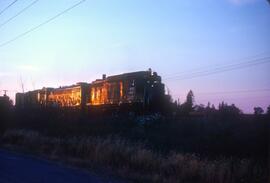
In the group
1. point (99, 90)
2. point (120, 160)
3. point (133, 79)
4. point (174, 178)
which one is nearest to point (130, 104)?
point (133, 79)

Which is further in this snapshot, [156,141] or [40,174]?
[156,141]

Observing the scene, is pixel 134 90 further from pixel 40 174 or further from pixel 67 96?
pixel 40 174

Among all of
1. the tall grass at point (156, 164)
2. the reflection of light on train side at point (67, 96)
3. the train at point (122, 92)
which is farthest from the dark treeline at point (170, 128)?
the tall grass at point (156, 164)

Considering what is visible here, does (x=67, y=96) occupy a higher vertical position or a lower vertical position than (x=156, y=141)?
higher

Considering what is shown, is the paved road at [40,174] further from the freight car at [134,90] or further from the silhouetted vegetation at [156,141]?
the freight car at [134,90]

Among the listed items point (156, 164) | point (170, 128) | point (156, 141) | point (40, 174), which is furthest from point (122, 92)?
point (40, 174)

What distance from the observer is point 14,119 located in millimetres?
43844

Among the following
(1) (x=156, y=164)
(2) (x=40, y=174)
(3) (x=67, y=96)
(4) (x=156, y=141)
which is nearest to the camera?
(2) (x=40, y=174)

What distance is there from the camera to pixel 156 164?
704 inches

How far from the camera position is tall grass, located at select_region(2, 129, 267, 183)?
49.3ft

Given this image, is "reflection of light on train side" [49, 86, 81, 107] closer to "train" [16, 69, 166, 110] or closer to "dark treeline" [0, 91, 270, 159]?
"train" [16, 69, 166, 110]

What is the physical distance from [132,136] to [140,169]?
45.8ft

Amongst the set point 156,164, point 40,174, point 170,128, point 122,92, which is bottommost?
point 156,164

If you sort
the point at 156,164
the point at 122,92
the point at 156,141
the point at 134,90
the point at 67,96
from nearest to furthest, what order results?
the point at 156,164 < the point at 156,141 < the point at 134,90 < the point at 122,92 < the point at 67,96
